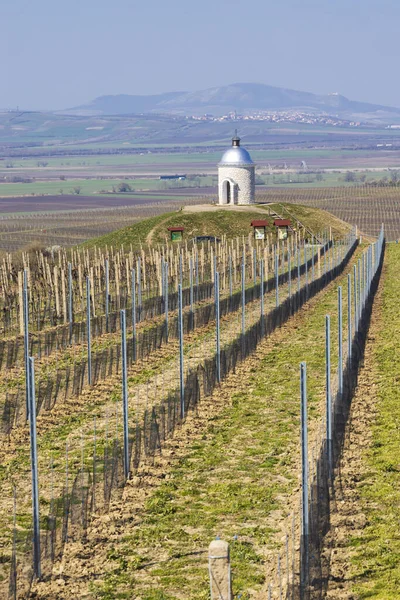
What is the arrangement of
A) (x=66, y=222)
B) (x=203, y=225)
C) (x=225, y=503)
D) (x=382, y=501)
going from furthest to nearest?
(x=66, y=222), (x=203, y=225), (x=225, y=503), (x=382, y=501)

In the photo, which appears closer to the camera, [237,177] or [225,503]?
[225,503]

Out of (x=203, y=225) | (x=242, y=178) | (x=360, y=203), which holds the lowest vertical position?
(x=360, y=203)

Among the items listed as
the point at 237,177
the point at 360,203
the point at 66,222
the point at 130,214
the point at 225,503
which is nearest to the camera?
the point at 225,503

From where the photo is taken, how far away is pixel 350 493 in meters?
15.1

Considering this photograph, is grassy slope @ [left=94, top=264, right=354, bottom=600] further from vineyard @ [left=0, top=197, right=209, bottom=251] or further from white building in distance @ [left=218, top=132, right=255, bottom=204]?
vineyard @ [left=0, top=197, right=209, bottom=251]

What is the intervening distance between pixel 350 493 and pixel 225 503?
1.67 meters

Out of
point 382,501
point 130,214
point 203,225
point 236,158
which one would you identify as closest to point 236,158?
point 236,158

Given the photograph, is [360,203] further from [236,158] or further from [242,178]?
[242,178]

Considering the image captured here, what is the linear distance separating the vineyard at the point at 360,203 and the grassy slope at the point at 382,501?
63741mm

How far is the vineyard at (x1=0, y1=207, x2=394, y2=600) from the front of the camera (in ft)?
41.2

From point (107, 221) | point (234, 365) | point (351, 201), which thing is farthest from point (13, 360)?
point (351, 201)

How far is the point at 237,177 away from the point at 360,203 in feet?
180

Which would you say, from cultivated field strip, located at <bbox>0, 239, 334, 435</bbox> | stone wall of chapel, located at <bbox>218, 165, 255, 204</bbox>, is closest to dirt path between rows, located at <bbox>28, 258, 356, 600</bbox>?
cultivated field strip, located at <bbox>0, 239, 334, 435</bbox>

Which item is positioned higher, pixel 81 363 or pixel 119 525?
pixel 119 525
